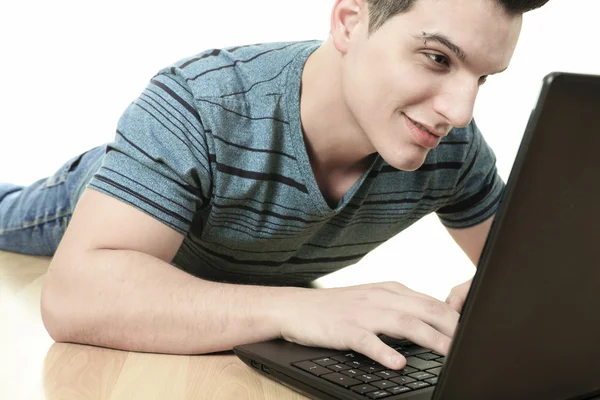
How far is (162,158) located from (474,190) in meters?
0.74

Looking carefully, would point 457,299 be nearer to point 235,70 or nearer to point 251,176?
point 251,176

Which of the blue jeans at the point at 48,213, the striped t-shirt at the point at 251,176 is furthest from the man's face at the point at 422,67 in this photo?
the blue jeans at the point at 48,213

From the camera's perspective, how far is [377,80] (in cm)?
119

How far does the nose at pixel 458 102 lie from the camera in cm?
110

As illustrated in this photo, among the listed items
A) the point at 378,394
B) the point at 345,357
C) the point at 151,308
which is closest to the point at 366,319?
the point at 345,357

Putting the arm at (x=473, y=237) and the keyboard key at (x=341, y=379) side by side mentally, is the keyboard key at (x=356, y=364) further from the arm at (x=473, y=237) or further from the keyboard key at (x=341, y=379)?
the arm at (x=473, y=237)

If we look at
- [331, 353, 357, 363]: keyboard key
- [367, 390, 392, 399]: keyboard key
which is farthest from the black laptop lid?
[331, 353, 357, 363]: keyboard key

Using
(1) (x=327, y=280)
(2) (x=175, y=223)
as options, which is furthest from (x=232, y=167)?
(1) (x=327, y=280)

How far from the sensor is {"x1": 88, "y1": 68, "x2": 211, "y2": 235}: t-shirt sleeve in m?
1.10

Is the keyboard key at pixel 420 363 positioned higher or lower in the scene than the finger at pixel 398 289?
lower

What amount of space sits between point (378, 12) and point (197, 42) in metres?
1.80

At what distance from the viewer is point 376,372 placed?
0.87m

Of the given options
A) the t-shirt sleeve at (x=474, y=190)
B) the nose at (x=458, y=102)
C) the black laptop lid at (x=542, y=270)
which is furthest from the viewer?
the t-shirt sleeve at (x=474, y=190)

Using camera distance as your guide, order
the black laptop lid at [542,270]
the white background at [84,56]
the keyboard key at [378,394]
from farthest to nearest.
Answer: the white background at [84,56] < the keyboard key at [378,394] < the black laptop lid at [542,270]
